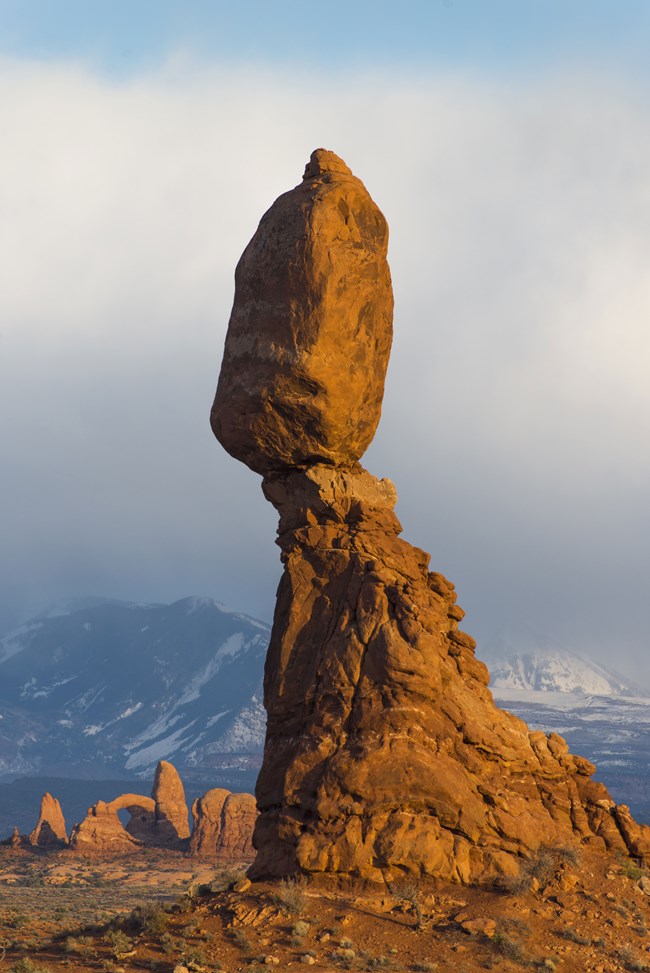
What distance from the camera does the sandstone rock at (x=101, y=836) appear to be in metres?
Result: 84.6

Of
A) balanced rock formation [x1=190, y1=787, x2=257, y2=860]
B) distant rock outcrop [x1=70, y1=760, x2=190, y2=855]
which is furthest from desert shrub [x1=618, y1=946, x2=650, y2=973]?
distant rock outcrop [x1=70, y1=760, x2=190, y2=855]

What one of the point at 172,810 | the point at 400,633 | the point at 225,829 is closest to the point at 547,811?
the point at 400,633

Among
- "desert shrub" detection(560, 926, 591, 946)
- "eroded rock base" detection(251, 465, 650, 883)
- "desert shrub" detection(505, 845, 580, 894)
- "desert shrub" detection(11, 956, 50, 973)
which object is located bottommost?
"desert shrub" detection(11, 956, 50, 973)

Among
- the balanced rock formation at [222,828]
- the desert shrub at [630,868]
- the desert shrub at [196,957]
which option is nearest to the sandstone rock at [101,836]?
the balanced rock formation at [222,828]

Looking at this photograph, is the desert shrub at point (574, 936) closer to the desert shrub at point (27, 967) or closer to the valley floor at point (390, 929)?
the valley floor at point (390, 929)

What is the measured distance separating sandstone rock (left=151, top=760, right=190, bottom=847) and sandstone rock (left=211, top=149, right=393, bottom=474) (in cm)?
7195

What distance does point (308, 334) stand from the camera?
2420 cm

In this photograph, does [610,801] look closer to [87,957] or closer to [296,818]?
[296,818]

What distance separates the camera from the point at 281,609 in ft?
82.0

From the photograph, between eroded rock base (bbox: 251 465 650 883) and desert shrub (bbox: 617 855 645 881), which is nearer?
eroded rock base (bbox: 251 465 650 883)

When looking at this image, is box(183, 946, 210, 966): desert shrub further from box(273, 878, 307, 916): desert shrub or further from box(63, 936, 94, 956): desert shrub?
box(63, 936, 94, 956): desert shrub

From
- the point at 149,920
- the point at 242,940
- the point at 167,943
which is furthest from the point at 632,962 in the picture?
the point at 149,920

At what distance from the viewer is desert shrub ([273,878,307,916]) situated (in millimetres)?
20781

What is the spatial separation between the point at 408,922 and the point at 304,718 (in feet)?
14.7
